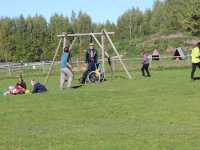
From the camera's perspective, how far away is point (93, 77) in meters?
27.5

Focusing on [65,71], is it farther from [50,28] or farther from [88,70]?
[50,28]

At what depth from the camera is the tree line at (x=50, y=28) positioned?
9871cm

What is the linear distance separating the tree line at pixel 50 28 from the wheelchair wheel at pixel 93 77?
170 ft

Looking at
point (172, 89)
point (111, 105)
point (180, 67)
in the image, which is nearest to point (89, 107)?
point (111, 105)

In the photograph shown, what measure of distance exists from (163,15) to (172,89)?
8680cm

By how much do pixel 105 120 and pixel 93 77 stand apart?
524 inches

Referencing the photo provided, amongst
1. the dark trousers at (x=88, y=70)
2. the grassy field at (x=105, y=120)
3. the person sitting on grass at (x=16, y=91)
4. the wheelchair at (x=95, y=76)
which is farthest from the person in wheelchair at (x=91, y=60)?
the grassy field at (x=105, y=120)

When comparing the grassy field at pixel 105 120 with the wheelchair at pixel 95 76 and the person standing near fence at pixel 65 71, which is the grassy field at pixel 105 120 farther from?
the wheelchair at pixel 95 76

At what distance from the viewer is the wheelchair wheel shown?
27.3 meters

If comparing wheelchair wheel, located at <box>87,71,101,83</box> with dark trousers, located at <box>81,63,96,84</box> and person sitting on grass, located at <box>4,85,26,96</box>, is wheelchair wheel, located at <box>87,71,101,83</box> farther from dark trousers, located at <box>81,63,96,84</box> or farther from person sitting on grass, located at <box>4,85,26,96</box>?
person sitting on grass, located at <box>4,85,26,96</box>

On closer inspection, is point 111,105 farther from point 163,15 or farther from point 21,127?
point 163,15

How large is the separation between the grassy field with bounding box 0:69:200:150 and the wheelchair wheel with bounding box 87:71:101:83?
551 centimetres

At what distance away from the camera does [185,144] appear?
33.3ft

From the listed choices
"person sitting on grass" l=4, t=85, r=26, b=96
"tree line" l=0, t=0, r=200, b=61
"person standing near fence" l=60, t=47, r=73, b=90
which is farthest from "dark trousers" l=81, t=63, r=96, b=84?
"tree line" l=0, t=0, r=200, b=61
